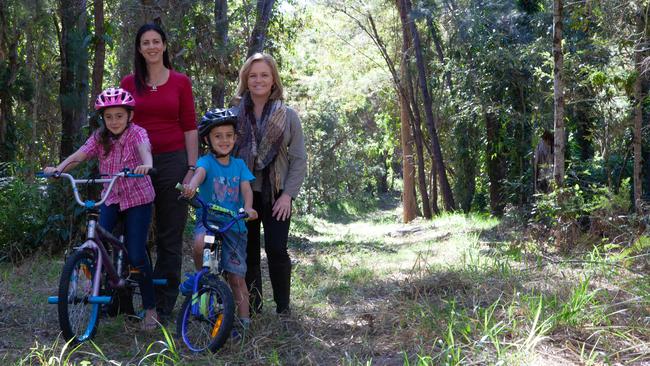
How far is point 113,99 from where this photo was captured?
16.3ft

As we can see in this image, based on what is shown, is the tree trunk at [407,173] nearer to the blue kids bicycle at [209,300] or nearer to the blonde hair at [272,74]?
the blonde hair at [272,74]

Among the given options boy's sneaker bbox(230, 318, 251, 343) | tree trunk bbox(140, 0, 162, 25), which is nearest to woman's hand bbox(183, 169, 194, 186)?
boy's sneaker bbox(230, 318, 251, 343)

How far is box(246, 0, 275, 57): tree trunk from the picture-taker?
12617mm

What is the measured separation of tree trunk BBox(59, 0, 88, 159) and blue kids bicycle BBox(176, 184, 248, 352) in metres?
5.99

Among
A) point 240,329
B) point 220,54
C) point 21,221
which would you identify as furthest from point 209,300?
point 220,54

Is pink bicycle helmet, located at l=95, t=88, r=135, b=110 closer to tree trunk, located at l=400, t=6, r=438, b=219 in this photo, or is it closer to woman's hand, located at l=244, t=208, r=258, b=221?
woman's hand, located at l=244, t=208, r=258, b=221

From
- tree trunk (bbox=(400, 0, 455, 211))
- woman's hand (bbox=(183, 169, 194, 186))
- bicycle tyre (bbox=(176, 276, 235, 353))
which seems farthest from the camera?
tree trunk (bbox=(400, 0, 455, 211))

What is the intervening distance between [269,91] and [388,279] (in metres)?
3.19

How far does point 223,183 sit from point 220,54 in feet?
24.6

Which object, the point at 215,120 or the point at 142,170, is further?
the point at 215,120

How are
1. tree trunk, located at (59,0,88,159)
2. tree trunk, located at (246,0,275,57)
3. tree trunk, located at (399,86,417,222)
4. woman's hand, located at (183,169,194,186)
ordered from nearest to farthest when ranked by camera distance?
1. woman's hand, located at (183,169,194,186)
2. tree trunk, located at (59,0,88,159)
3. tree trunk, located at (246,0,275,57)
4. tree trunk, located at (399,86,417,222)

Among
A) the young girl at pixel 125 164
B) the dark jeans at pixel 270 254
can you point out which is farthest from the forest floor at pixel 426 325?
the young girl at pixel 125 164

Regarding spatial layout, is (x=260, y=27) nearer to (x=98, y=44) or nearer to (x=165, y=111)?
(x=98, y=44)

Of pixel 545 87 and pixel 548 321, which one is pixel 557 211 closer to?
pixel 548 321
